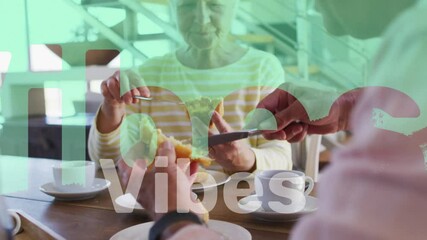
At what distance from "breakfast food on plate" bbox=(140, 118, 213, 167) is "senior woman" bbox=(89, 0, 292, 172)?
0.06 ft

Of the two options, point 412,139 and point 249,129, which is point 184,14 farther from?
point 412,139

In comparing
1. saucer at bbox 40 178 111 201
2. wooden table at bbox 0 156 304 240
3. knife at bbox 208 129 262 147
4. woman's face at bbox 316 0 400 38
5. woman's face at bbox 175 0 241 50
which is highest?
woman's face at bbox 316 0 400 38

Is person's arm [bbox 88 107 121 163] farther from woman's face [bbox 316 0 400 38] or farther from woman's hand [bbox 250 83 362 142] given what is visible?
woman's face [bbox 316 0 400 38]

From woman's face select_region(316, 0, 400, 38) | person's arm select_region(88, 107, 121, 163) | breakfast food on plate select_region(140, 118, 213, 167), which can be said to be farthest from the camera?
person's arm select_region(88, 107, 121, 163)

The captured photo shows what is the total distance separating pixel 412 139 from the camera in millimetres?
231

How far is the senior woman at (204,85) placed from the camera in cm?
49

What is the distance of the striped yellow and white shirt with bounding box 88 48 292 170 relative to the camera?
20.8 inches

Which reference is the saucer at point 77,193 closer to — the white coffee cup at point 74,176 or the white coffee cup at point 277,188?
the white coffee cup at point 74,176

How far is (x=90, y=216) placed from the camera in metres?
0.47

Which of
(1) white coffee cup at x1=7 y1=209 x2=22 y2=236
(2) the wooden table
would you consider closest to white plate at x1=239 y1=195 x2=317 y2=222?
(2) the wooden table

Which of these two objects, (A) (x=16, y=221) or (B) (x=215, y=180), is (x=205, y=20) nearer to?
(B) (x=215, y=180)

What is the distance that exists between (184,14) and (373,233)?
34cm

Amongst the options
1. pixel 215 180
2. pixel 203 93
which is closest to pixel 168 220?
pixel 215 180

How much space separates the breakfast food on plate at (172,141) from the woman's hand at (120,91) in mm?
36
